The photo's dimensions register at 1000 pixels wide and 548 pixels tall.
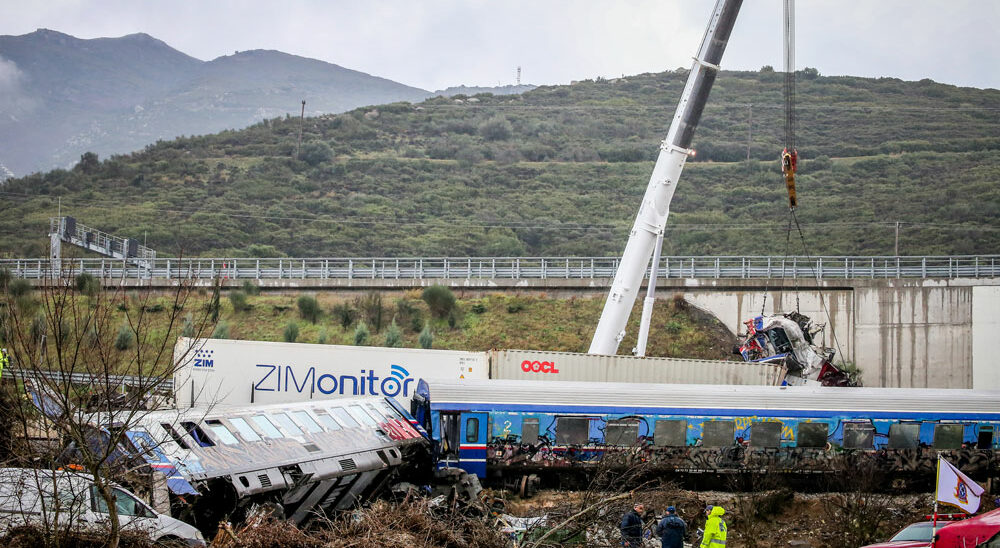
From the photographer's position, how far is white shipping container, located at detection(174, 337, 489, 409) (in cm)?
2717

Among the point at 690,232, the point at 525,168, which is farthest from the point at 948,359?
the point at 525,168

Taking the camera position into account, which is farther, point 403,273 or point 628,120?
point 628,120

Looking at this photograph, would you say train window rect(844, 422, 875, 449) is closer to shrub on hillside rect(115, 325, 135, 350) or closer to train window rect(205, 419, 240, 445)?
train window rect(205, 419, 240, 445)

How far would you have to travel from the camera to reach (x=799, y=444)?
20.4 meters

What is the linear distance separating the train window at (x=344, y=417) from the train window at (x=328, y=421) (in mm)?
156

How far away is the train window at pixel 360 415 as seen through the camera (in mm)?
17734

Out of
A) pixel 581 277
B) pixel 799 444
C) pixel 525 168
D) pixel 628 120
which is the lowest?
pixel 799 444

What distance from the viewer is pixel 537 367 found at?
27203 mm

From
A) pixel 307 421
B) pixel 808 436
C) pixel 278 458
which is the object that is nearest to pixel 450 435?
pixel 307 421

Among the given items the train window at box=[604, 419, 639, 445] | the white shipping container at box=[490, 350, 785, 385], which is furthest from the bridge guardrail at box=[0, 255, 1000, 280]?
the train window at box=[604, 419, 639, 445]

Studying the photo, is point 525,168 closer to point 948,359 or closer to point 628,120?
point 628,120

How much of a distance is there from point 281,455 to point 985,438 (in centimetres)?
1439

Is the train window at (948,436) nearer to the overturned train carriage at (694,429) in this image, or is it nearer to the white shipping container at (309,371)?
the overturned train carriage at (694,429)

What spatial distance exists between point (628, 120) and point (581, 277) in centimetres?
6242
